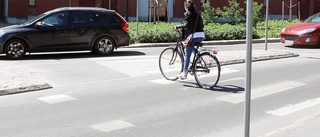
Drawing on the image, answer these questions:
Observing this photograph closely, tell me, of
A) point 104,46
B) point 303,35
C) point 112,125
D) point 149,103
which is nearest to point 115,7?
point 303,35

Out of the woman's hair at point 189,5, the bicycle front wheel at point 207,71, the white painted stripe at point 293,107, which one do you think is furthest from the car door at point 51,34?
the white painted stripe at point 293,107

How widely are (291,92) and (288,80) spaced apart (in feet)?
4.35

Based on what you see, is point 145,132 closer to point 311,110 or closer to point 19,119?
point 19,119

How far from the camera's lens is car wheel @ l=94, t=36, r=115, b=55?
14148 mm

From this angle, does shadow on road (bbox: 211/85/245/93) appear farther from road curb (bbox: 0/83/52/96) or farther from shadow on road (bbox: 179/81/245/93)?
road curb (bbox: 0/83/52/96)

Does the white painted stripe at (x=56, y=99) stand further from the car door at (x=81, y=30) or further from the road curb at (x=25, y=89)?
→ the car door at (x=81, y=30)

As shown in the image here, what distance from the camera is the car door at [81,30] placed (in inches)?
542

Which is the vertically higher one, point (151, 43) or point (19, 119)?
point (151, 43)

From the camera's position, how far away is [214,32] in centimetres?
1984

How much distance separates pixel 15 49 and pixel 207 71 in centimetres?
654

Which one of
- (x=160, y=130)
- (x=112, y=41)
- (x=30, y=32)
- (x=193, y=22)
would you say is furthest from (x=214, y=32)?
(x=160, y=130)

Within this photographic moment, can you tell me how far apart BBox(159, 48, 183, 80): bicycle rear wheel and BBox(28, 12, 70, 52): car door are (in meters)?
4.65

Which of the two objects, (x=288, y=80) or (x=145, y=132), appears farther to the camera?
(x=288, y=80)

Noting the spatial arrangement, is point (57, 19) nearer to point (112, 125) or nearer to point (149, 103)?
point (149, 103)
